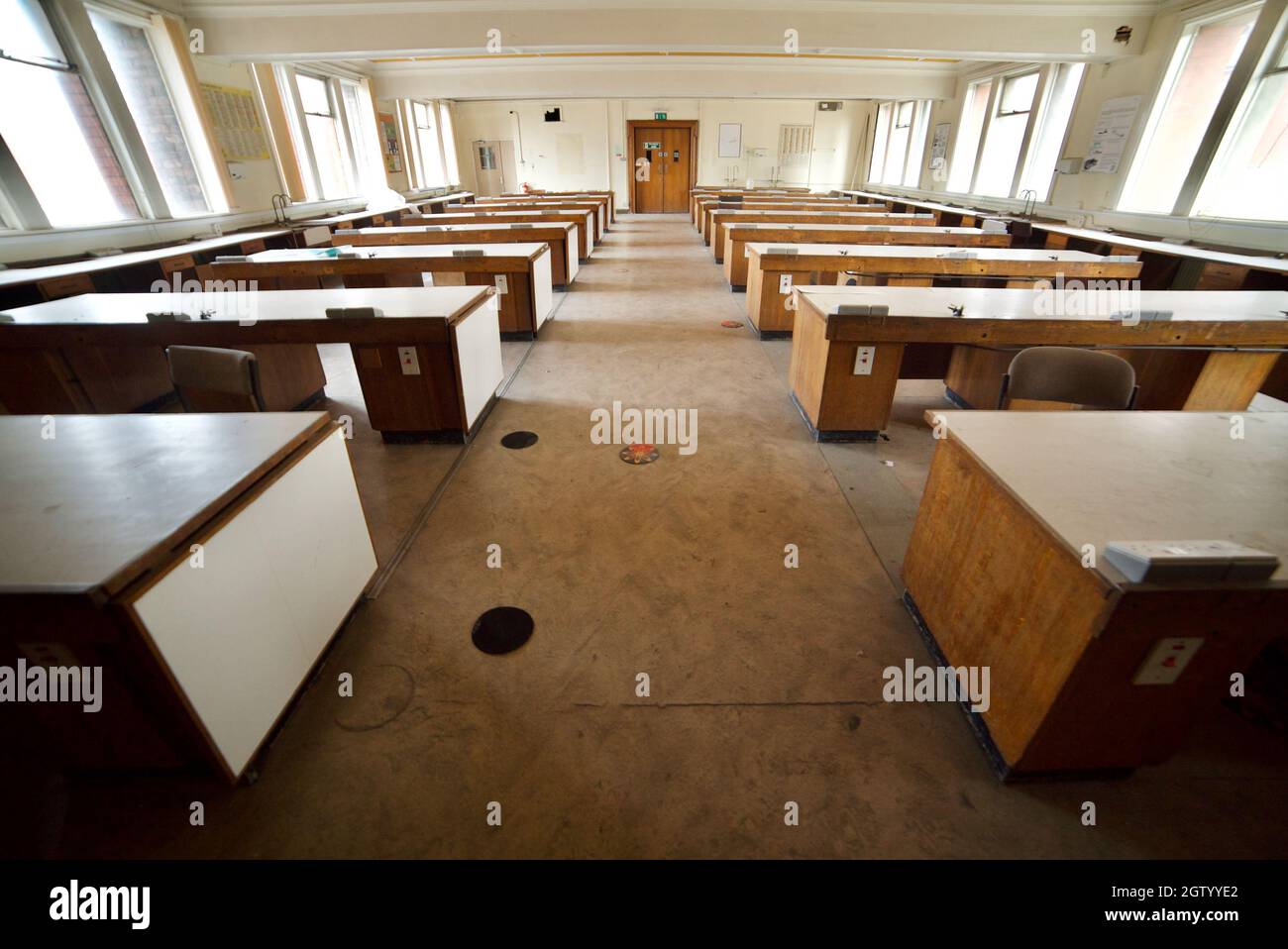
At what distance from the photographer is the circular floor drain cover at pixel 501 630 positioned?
1.74 meters

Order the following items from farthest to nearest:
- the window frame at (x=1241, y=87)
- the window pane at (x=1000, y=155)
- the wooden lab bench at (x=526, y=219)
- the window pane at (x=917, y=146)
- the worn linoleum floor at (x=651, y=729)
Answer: the window pane at (x=917, y=146) < the window pane at (x=1000, y=155) < the wooden lab bench at (x=526, y=219) < the window frame at (x=1241, y=87) < the worn linoleum floor at (x=651, y=729)

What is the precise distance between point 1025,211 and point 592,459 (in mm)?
8215

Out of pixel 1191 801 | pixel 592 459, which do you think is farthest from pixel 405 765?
pixel 1191 801

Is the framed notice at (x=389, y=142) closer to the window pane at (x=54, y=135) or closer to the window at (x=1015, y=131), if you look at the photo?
the window pane at (x=54, y=135)

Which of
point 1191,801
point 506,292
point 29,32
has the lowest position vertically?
point 1191,801

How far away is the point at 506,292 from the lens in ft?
14.4

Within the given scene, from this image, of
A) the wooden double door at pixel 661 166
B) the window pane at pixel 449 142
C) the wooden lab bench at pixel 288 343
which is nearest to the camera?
the wooden lab bench at pixel 288 343

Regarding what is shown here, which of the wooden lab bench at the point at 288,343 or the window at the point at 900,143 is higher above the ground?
the window at the point at 900,143

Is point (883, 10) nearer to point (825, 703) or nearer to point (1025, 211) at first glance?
point (1025, 211)

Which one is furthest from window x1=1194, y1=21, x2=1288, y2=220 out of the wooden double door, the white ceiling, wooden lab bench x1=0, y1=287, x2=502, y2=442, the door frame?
the wooden double door

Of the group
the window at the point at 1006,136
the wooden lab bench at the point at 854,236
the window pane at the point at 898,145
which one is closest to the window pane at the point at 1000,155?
the window at the point at 1006,136

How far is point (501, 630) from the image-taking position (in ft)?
5.91

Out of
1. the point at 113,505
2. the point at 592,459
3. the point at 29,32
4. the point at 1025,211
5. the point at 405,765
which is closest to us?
the point at 113,505

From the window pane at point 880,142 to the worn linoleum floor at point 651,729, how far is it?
14201 millimetres
